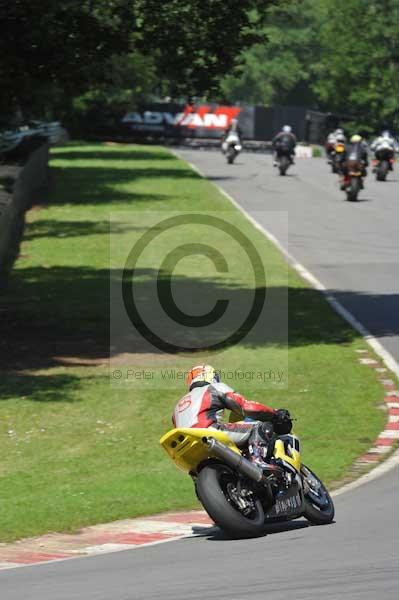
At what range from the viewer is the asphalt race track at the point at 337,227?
22.2m

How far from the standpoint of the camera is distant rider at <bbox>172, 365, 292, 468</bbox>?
9859 mm

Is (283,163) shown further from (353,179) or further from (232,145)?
(353,179)

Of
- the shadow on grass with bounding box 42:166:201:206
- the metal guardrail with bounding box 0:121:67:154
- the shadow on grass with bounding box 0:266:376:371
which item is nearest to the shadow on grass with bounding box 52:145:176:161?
the metal guardrail with bounding box 0:121:67:154

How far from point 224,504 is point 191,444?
497 mm

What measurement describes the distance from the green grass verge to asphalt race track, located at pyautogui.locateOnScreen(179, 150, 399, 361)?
0.70 metres

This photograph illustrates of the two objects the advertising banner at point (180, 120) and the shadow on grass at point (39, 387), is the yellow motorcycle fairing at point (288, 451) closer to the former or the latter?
the shadow on grass at point (39, 387)

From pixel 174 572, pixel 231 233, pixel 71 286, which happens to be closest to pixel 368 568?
pixel 174 572

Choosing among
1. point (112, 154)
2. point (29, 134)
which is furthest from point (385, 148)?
point (112, 154)

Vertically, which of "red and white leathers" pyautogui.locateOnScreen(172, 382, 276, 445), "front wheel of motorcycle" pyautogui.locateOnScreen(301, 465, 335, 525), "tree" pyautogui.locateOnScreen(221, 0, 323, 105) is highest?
"red and white leathers" pyautogui.locateOnScreen(172, 382, 276, 445)

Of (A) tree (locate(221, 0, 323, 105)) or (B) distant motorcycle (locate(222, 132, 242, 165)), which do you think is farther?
(A) tree (locate(221, 0, 323, 105))

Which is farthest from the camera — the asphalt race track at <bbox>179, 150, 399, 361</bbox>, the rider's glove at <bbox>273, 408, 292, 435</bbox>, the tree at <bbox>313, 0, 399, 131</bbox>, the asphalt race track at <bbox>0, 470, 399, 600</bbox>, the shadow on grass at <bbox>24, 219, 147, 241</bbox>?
the tree at <bbox>313, 0, 399, 131</bbox>

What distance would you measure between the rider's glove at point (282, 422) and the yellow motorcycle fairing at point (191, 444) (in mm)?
414

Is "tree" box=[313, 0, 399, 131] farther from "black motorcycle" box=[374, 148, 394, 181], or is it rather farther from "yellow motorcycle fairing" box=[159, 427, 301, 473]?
"yellow motorcycle fairing" box=[159, 427, 301, 473]

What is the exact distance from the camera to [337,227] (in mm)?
32219
